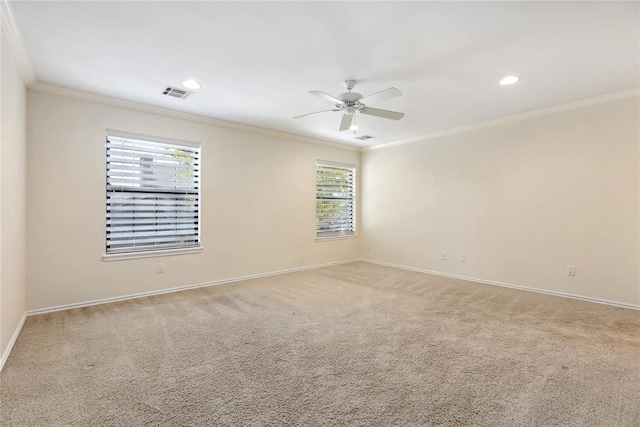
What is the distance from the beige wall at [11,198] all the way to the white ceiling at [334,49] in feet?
1.17

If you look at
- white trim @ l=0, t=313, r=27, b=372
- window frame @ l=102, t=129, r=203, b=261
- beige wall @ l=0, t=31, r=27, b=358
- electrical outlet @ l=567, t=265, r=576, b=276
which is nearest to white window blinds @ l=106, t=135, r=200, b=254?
window frame @ l=102, t=129, r=203, b=261

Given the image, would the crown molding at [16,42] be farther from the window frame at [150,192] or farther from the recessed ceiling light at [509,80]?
the recessed ceiling light at [509,80]

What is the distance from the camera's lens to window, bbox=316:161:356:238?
604 centimetres

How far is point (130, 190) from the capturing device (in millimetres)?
3918

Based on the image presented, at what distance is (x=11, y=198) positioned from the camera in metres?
2.56

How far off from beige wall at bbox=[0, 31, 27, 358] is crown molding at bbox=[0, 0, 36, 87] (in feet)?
0.19

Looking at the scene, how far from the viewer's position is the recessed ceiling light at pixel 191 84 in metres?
3.24

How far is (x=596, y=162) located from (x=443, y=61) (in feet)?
8.51

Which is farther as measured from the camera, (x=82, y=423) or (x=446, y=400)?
(x=446, y=400)

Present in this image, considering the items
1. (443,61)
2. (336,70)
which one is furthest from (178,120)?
(443,61)

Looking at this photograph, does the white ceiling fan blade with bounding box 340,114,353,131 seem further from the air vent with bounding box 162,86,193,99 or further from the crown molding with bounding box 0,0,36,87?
the crown molding with bounding box 0,0,36,87

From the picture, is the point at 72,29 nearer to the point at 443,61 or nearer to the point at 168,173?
the point at 168,173

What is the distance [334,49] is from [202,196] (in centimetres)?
288

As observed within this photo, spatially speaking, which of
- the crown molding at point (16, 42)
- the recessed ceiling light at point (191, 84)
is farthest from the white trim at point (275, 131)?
the recessed ceiling light at point (191, 84)
